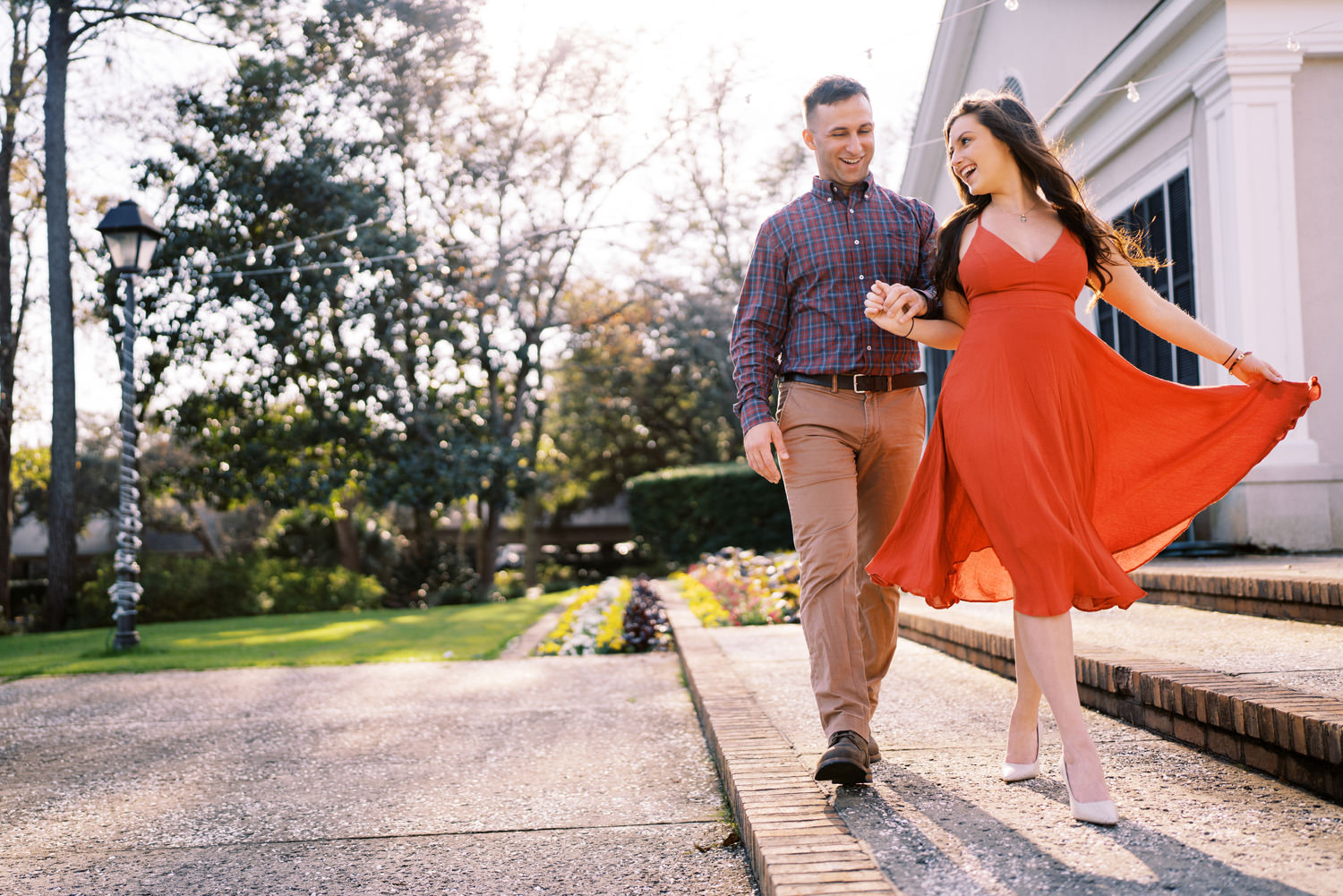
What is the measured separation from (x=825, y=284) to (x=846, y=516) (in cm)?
69

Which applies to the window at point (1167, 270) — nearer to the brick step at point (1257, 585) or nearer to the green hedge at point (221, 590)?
the brick step at point (1257, 585)

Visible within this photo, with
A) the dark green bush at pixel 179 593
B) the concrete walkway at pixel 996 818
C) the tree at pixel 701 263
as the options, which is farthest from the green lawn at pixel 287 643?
the tree at pixel 701 263

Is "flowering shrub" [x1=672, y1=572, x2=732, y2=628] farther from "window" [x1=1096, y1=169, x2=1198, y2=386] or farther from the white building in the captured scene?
"window" [x1=1096, y1=169, x2=1198, y2=386]

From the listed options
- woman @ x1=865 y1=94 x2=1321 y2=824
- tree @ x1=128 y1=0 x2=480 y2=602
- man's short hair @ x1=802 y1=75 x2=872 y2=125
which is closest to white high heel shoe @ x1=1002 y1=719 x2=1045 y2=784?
woman @ x1=865 y1=94 x2=1321 y2=824

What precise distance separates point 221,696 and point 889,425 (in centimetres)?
403

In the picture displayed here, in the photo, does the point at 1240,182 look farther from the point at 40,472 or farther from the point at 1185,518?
the point at 40,472

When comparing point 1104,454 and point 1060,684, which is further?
point 1104,454

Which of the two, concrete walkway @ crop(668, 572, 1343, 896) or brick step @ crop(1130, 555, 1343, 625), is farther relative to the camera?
brick step @ crop(1130, 555, 1343, 625)

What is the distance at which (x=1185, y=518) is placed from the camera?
261 cm

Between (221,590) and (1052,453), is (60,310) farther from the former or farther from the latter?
(1052,453)

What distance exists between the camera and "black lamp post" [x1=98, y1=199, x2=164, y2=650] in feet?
26.7

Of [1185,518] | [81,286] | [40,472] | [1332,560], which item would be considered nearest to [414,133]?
[81,286]

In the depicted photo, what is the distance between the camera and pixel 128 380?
8578mm

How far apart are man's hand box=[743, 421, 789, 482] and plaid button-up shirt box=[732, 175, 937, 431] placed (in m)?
0.08
